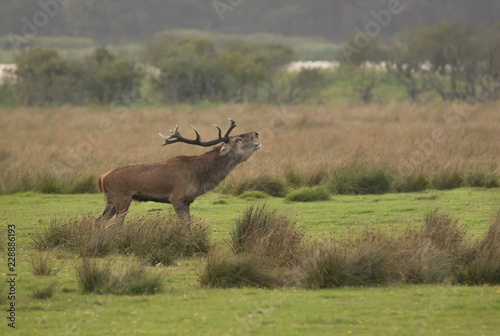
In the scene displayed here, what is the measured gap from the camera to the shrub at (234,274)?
9867 mm

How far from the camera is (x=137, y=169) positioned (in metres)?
13.0

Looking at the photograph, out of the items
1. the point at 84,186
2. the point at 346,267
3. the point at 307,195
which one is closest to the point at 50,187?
the point at 84,186

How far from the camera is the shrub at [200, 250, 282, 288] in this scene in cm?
987

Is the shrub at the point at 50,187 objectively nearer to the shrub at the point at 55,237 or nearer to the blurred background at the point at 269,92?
the blurred background at the point at 269,92

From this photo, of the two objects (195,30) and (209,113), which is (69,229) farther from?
(195,30)

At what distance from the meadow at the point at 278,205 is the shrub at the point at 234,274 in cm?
8

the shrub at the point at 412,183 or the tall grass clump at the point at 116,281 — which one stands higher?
the shrub at the point at 412,183

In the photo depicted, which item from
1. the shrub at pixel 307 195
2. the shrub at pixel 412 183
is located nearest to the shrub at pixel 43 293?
the shrub at pixel 307 195

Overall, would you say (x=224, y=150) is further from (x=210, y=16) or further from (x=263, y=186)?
(x=210, y=16)

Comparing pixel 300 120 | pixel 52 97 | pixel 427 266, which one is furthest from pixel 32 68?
pixel 427 266

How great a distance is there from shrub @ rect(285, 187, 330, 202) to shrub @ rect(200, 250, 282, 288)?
24.8 ft

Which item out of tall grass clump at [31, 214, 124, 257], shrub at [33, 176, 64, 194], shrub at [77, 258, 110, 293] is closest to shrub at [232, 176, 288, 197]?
shrub at [33, 176, 64, 194]

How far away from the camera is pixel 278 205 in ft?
55.0

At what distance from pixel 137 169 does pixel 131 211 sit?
3459mm
